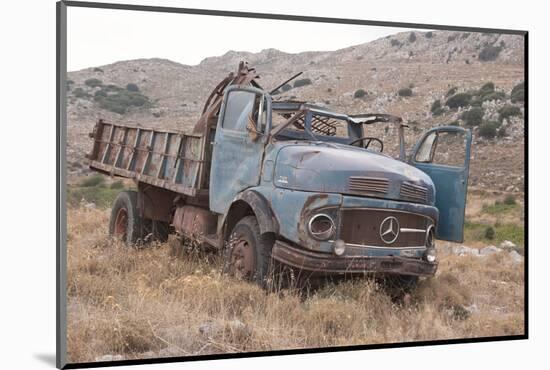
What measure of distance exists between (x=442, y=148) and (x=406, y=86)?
2.57ft

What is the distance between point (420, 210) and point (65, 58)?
3505mm

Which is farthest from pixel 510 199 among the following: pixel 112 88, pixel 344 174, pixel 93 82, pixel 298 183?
pixel 93 82

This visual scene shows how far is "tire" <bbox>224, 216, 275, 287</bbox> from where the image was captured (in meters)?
8.12

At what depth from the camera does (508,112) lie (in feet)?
31.4

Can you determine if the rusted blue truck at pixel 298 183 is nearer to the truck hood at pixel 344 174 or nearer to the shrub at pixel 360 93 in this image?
the truck hood at pixel 344 174

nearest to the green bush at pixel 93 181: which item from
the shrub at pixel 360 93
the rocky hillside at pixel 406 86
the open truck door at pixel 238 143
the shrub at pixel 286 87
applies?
the rocky hillside at pixel 406 86

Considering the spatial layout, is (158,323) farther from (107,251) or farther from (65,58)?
(65,58)

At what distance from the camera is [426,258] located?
8.42 m

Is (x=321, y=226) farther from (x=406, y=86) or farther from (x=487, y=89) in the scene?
(x=487, y=89)

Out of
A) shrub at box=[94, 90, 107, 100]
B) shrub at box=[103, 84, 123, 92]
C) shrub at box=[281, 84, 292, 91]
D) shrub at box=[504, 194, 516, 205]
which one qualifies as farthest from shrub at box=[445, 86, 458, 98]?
shrub at box=[94, 90, 107, 100]

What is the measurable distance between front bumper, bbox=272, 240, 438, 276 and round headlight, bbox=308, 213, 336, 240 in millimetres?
164

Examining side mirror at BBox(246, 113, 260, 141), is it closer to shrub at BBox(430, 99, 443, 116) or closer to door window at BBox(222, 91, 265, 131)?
door window at BBox(222, 91, 265, 131)

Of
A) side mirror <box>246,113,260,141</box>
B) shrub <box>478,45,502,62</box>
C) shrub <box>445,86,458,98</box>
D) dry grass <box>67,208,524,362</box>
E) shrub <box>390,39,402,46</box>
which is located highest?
shrub <box>390,39,402,46</box>

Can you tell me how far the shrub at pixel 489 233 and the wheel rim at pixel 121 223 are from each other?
416 cm
